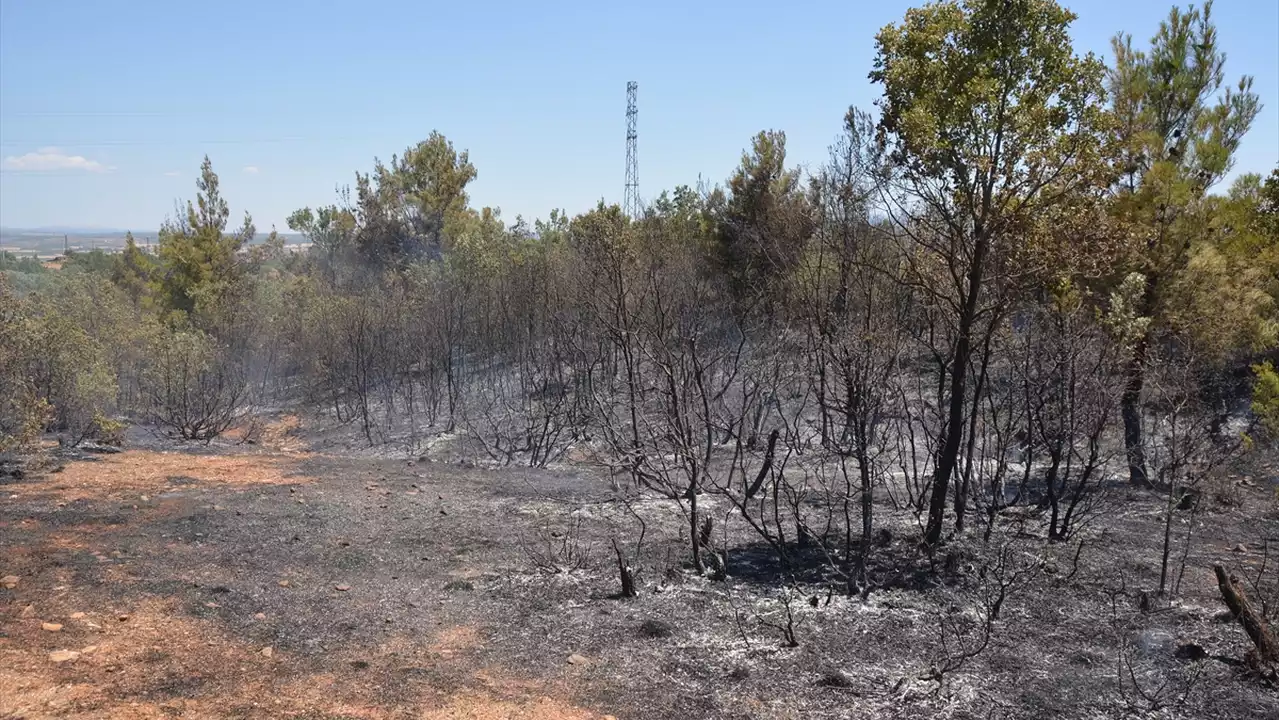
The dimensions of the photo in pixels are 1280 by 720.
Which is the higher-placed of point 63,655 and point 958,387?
point 958,387

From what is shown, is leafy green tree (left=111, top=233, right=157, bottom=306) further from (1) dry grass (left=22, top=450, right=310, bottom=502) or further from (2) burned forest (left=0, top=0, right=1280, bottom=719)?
(1) dry grass (left=22, top=450, right=310, bottom=502)

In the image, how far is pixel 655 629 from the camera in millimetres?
6762

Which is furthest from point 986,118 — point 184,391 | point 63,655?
point 184,391

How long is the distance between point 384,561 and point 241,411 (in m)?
17.2

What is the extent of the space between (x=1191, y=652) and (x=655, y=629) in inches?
149

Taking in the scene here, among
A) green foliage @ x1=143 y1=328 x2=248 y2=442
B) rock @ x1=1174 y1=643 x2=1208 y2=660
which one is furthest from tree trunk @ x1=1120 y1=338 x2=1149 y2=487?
green foliage @ x1=143 y1=328 x2=248 y2=442

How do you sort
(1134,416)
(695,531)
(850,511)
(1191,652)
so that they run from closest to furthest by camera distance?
(1191,652) < (695,531) < (850,511) < (1134,416)

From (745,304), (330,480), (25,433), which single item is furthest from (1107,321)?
(745,304)

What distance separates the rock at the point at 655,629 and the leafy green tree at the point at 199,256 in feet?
79.0

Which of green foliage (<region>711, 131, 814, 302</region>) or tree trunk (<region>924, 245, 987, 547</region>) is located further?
green foliage (<region>711, 131, 814, 302</region>)

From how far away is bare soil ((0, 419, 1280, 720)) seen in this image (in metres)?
5.49

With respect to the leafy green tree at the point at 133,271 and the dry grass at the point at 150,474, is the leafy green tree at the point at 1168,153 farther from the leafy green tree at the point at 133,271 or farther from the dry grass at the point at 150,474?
the leafy green tree at the point at 133,271

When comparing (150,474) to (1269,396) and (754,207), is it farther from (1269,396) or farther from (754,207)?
(754,207)

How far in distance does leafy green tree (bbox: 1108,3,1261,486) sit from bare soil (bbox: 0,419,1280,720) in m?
3.03
